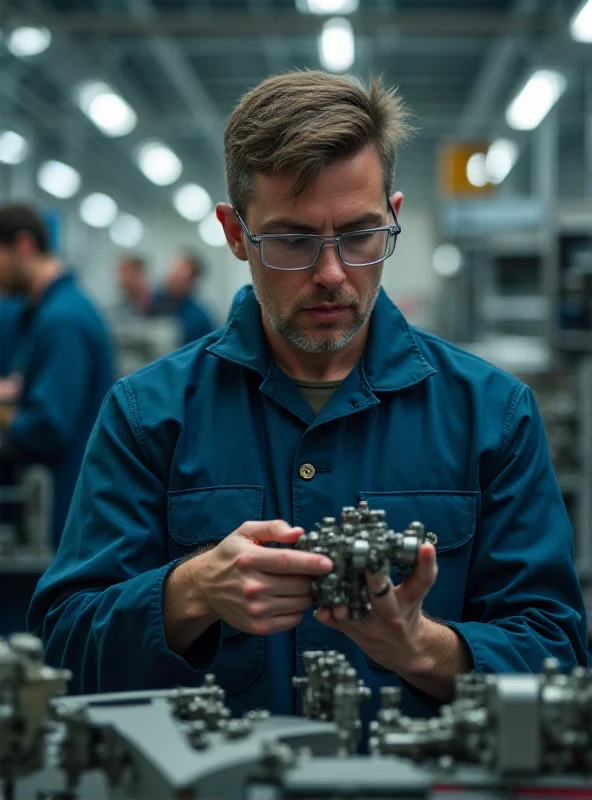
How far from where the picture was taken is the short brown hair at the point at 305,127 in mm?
1452

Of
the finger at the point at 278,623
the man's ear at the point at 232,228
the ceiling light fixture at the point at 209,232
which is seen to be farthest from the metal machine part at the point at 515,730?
the ceiling light fixture at the point at 209,232

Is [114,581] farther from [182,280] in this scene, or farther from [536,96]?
[536,96]

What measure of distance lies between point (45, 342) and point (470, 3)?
22.7 ft

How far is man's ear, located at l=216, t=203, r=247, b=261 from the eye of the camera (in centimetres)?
165

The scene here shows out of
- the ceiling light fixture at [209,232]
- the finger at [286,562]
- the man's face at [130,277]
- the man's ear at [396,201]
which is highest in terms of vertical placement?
the ceiling light fixture at [209,232]

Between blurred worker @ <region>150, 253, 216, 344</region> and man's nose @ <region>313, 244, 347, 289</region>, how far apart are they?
6.55m

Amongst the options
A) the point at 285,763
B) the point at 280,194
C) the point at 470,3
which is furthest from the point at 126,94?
the point at 285,763

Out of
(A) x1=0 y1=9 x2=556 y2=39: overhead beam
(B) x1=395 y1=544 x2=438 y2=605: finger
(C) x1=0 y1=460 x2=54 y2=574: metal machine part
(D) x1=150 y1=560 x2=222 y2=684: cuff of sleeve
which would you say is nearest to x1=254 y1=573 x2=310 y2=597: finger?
(B) x1=395 y1=544 x2=438 y2=605: finger

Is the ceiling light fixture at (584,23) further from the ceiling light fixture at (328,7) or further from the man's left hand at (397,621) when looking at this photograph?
the man's left hand at (397,621)

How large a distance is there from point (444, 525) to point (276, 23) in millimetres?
6847

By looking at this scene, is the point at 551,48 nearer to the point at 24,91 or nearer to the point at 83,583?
the point at 24,91

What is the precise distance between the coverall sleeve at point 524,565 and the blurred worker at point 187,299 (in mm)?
6550

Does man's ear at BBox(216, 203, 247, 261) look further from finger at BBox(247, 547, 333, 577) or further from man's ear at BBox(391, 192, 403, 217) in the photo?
finger at BBox(247, 547, 333, 577)

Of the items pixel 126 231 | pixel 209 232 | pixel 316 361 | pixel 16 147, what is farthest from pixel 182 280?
pixel 126 231
